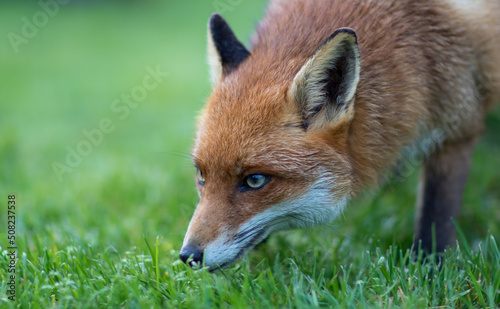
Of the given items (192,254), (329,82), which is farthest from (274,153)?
(192,254)

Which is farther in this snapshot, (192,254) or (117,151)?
(117,151)

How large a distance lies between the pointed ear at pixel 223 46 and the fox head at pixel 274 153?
461 millimetres

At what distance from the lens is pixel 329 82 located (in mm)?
3312

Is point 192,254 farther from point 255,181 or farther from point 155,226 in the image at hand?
point 155,226

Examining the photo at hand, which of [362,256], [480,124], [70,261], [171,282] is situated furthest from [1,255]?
[480,124]

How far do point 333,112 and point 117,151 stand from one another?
16.3ft

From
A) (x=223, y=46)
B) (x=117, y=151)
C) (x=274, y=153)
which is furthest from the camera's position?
(x=117, y=151)

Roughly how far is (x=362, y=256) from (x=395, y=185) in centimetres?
204

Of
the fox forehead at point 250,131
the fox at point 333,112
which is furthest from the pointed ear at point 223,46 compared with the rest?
A: the fox forehead at point 250,131

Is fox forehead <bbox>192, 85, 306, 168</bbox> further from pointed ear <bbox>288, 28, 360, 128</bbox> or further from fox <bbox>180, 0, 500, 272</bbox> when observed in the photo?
pointed ear <bbox>288, 28, 360, 128</bbox>

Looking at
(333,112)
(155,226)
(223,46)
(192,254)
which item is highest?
(223,46)

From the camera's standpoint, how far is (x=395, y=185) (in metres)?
5.45

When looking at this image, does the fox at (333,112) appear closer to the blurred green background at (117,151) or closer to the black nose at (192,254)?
the black nose at (192,254)

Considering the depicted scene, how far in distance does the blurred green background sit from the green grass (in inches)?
1.0
